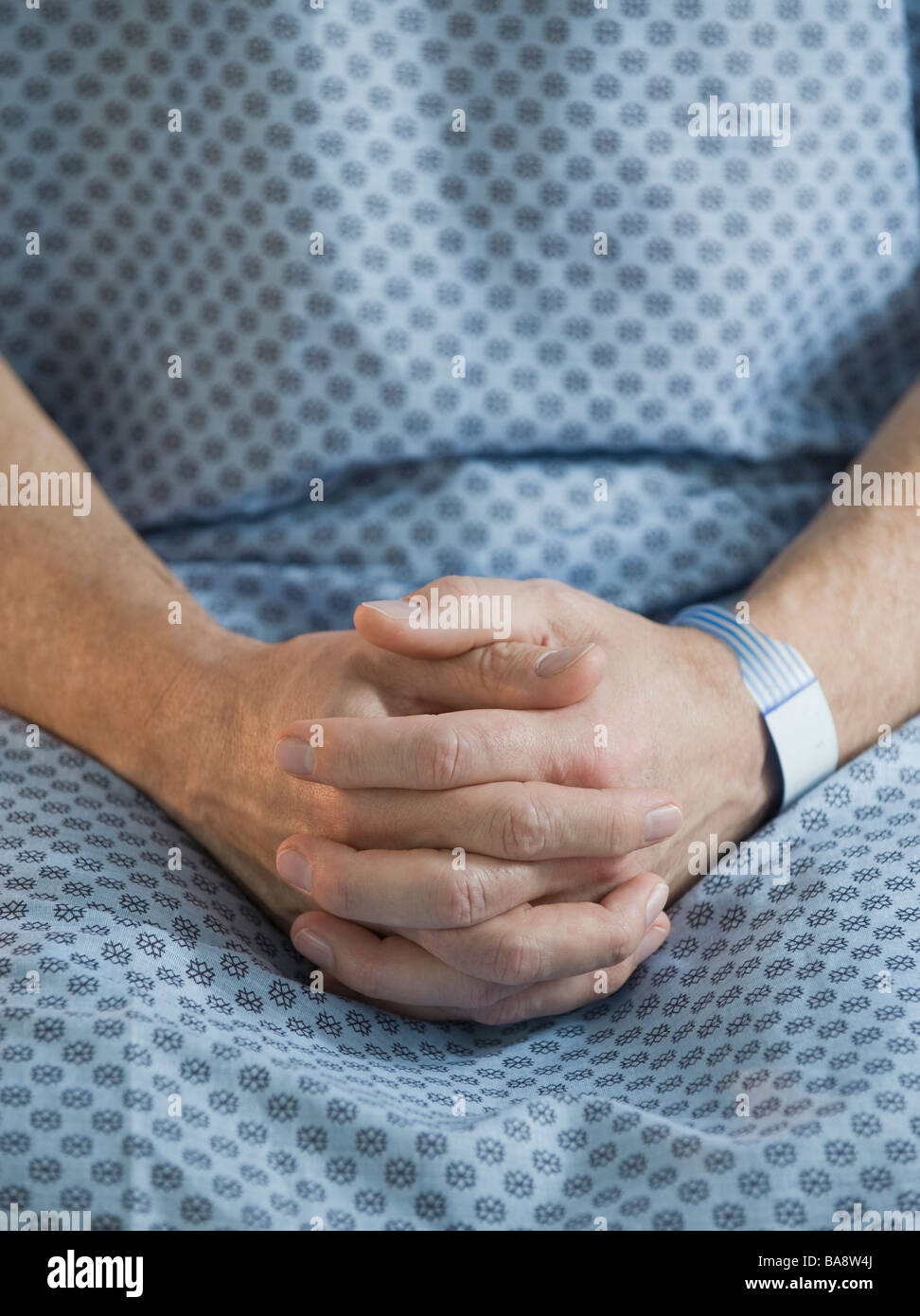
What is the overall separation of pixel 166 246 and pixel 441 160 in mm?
223

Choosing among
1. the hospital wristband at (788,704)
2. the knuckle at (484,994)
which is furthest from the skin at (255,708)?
the hospital wristband at (788,704)

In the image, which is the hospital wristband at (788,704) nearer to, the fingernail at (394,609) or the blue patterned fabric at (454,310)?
the blue patterned fabric at (454,310)

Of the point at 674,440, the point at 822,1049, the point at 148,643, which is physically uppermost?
the point at 674,440

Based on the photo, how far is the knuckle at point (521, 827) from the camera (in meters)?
0.64

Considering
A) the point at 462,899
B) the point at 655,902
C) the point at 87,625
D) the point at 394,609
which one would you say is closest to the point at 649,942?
the point at 655,902

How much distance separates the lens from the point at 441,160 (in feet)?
2.91

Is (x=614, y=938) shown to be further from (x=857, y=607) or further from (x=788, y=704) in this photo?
(x=857, y=607)

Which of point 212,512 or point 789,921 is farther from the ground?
point 212,512

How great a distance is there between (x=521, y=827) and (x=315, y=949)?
142 mm

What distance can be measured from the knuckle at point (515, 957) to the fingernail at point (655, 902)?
0.08 metres

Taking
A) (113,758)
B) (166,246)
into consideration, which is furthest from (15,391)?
(113,758)

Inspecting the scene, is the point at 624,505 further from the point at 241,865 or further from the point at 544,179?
the point at 241,865

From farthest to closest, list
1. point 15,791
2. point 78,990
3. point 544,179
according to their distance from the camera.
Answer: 1. point 544,179
2. point 15,791
3. point 78,990

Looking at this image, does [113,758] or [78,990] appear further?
[113,758]
